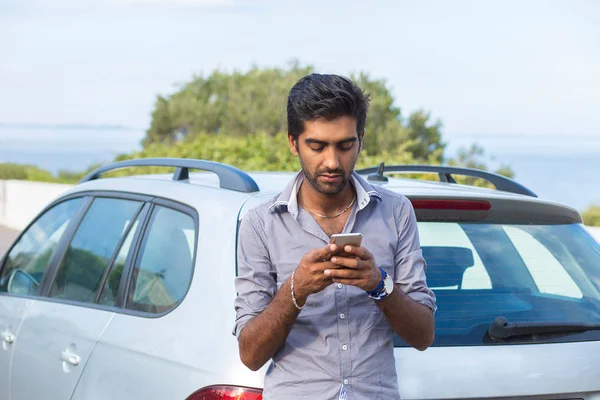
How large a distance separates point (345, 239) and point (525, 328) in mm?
998

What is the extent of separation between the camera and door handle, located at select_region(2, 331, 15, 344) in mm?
4259

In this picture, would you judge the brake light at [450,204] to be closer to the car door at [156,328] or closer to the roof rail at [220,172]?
the roof rail at [220,172]

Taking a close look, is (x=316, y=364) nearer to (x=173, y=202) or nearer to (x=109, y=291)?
(x=173, y=202)

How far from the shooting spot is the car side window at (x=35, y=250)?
444cm

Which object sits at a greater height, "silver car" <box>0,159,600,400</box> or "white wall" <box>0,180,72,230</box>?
"silver car" <box>0,159,600,400</box>

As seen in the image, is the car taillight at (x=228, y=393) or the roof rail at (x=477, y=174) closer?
the car taillight at (x=228, y=393)

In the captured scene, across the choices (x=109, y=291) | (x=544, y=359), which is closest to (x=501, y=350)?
(x=544, y=359)

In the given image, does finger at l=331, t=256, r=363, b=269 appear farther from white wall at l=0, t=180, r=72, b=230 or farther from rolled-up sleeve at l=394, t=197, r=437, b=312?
white wall at l=0, t=180, r=72, b=230

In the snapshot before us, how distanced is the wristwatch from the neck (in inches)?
11.9

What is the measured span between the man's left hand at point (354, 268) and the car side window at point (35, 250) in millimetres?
2290

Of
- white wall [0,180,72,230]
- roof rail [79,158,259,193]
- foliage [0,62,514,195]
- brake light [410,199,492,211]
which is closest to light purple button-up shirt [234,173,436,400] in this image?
brake light [410,199,492,211]

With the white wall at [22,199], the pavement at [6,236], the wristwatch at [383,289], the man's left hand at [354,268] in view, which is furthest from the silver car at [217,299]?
the white wall at [22,199]

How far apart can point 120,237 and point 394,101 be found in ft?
73.7

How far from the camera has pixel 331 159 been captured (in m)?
2.54
